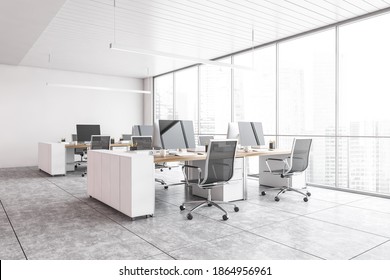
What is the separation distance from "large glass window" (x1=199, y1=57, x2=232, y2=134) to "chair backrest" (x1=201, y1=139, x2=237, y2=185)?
16.1 ft

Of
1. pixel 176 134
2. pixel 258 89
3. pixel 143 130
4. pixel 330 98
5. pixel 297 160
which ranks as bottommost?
pixel 297 160

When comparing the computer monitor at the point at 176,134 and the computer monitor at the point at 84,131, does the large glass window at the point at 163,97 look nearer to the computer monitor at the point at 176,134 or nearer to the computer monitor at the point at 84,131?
the computer monitor at the point at 84,131

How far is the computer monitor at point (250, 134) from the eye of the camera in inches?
238

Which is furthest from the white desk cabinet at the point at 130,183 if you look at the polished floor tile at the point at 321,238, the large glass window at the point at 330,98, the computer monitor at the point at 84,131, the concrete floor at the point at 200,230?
the computer monitor at the point at 84,131

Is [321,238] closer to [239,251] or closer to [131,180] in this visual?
[239,251]

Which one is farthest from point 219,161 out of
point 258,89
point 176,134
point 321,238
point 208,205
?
point 258,89

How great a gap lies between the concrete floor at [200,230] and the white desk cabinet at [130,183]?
0.59ft

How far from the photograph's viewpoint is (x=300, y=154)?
549 cm

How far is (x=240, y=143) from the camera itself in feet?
19.6

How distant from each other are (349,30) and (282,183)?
3.49m

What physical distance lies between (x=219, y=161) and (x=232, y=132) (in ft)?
6.35

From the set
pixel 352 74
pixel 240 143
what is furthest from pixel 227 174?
pixel 352 74

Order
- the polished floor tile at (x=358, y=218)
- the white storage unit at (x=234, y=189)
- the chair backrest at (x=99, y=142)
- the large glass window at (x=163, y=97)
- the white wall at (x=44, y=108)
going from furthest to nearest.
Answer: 1. the large glass window at (x=163, y=97)
2. the white wall at (x=44, y=108)
3. the chair backrest at (x=99, y=142)
4. the white storage unit at (x=234, y=189)
5. the polished floor tile at (x=358, y=218)
